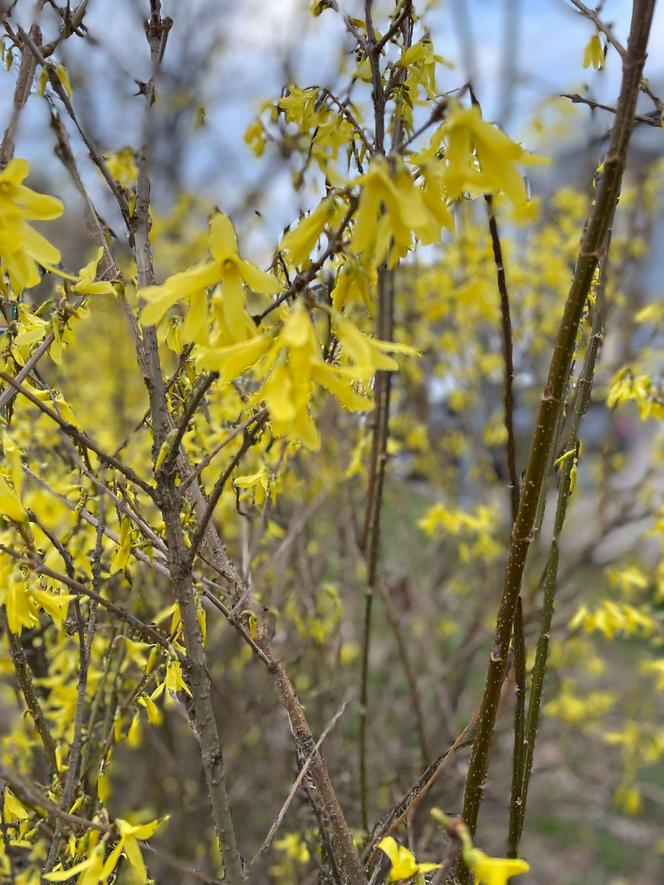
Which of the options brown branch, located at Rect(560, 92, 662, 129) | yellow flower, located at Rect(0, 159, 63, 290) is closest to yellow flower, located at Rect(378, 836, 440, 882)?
yellow flower, located at Rect(0, 159, 63, 290)

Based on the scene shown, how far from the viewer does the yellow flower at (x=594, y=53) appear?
53.4 inches

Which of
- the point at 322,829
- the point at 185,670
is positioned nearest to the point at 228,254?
the point at 185,670

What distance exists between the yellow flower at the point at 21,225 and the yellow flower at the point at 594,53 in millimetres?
990

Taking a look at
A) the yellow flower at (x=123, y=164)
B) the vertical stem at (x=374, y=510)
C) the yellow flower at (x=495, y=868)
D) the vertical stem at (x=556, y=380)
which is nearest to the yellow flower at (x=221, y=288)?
the vertical stem at (x=556, y=380)

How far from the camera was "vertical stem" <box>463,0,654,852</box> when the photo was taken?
34.3 inches

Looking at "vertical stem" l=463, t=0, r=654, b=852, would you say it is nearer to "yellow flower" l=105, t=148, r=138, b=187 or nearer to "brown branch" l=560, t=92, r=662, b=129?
"brown branch" l=560, t=92, r=662, b=129

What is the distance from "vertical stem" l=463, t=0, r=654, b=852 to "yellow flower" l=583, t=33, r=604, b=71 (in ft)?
1.68

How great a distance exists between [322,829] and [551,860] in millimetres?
3556

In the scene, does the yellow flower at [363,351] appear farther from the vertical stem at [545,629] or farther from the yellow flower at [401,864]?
the yellow flower at [401,864]

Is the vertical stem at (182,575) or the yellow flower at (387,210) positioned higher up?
the yellow flower at (387,210)

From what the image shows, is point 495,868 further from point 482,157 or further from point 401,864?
point 482,157

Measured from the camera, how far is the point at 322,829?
135cm

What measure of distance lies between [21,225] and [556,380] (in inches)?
26.7

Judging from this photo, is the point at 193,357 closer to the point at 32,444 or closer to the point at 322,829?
the point at 322,829
